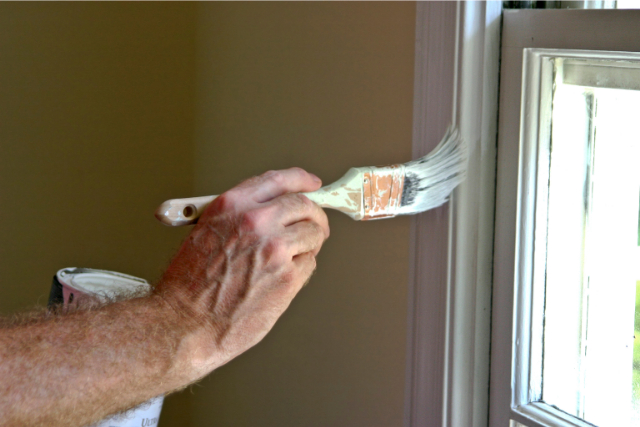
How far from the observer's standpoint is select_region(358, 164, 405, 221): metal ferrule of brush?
2.65ft

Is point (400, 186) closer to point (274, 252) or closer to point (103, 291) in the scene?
point (274, 252)

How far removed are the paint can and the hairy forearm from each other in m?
0.20

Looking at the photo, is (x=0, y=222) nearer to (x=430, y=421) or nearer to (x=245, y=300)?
(x=245, y=300)

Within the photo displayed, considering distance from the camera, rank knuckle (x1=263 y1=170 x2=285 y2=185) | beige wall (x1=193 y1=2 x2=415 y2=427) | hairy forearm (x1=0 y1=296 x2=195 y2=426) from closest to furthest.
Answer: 1. hairy forearm (x1=0 y1=296 x2=195 y2=426)
2. knuckle (x1=263 y1=170 x2=285 y2=185)
3. beige wall (x1=193 y1=2 x2=415 y2=427)

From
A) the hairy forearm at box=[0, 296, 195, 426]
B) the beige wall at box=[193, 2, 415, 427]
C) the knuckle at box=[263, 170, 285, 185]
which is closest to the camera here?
the hairy forearm at box=[0, 296, 195, 426]

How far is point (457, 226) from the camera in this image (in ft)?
2.80

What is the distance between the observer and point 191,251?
77cm

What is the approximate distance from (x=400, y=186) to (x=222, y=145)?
708 mm

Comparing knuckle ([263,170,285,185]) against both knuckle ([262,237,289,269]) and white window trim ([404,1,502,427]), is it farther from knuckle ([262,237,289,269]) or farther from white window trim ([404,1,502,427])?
white window trim ([404,1,502,427])

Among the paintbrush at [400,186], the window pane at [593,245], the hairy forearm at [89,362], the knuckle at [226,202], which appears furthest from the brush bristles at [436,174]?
the hairy forearm at [89,362]

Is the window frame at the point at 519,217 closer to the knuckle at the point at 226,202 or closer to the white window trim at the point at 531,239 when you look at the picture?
the white window trim at the point at 531,239

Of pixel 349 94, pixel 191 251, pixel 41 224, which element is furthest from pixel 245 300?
pixel 41 224

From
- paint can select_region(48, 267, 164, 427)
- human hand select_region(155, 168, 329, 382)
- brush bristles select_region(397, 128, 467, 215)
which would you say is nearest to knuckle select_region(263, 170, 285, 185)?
human hand select_region(155, 168, 329, 382)

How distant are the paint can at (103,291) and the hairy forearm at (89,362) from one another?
7.9 inches
